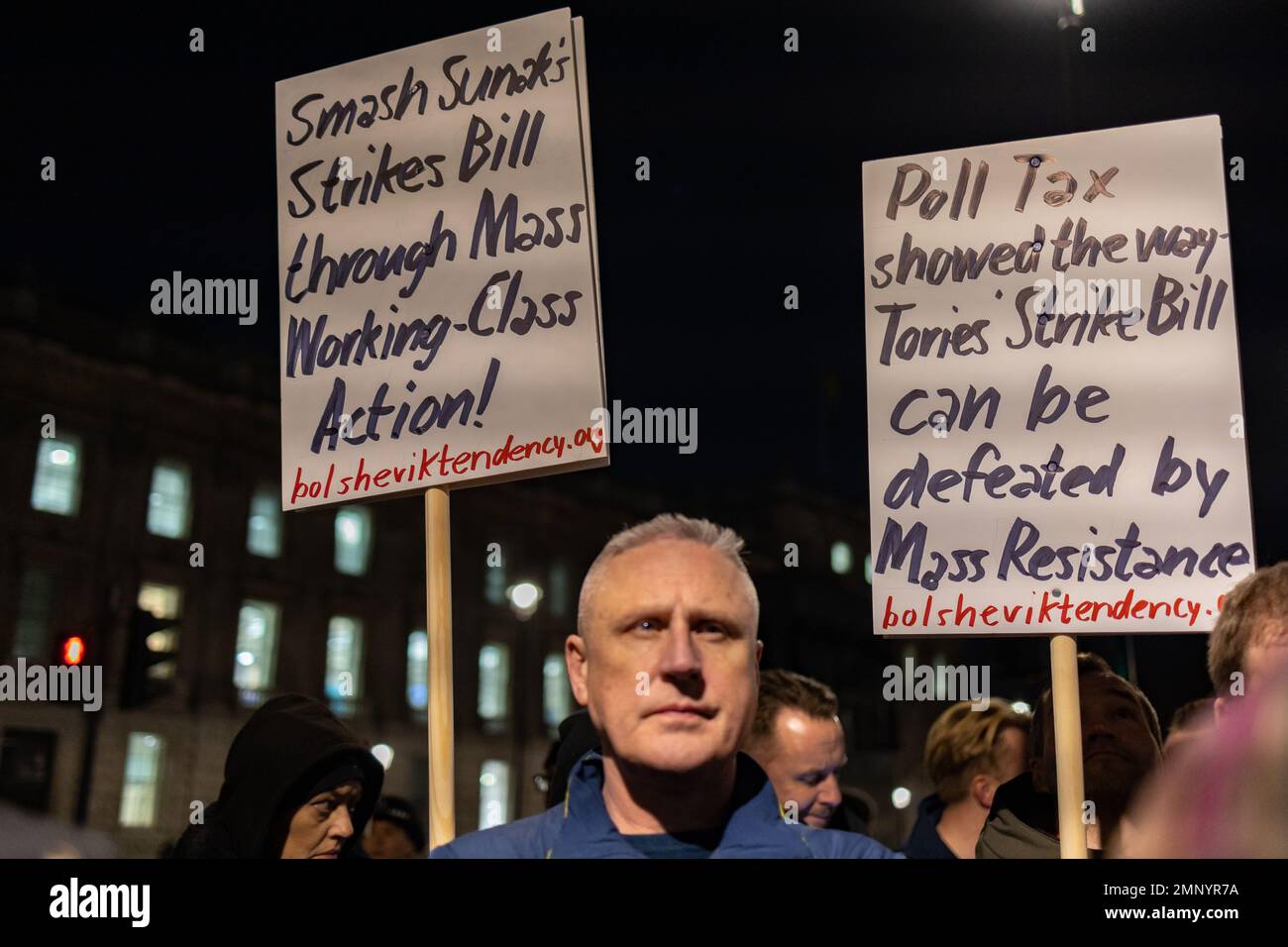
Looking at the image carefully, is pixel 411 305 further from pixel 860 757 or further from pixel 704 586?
pixel 860 757

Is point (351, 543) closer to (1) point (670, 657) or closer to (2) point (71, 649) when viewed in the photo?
(2) point (71, 649)

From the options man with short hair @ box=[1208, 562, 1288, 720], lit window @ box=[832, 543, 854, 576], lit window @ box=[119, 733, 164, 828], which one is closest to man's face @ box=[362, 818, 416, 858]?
man with short hair @ box=[1208, 562, 1288, 720]

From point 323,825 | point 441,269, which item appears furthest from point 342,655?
point 441,269

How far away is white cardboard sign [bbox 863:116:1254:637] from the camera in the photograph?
3.11 meters

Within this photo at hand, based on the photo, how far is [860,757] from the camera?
Result: 139ft

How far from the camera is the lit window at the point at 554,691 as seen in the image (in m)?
37.4

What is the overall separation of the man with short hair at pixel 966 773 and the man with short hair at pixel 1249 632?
0.97 meters

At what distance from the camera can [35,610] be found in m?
27.3

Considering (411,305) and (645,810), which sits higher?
A: (411,305)

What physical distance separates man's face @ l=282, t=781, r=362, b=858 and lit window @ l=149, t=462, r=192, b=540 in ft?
93.8

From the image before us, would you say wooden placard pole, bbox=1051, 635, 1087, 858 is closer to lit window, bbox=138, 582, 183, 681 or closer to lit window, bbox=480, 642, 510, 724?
lit window, bbox=138, 582, 183, 681
